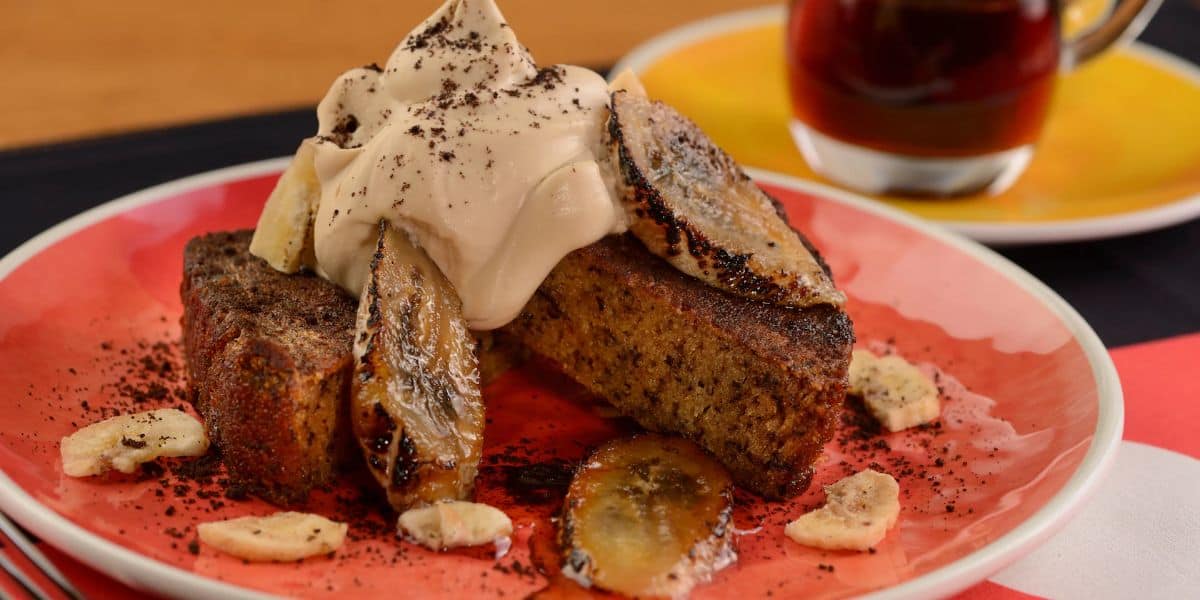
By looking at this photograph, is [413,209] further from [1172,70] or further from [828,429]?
[1172,70]

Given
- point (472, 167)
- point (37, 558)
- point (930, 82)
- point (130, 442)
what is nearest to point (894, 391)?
point (472, 167)

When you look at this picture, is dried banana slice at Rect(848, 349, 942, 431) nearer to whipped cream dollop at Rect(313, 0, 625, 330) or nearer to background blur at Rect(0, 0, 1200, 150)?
whipped cream dollop at Rect(313, 0, 625, 330)

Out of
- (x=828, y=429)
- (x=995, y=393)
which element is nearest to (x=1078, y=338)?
(x=995, y=393)

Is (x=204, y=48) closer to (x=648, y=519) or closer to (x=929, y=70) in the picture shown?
(x=929, y=70)

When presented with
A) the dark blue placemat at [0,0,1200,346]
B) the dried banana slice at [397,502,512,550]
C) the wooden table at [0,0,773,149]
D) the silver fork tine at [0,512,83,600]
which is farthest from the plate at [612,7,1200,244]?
the silver fork tine at [0,512,83,600]

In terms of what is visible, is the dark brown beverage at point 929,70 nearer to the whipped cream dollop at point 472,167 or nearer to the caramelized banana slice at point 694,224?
the caramelized banana slice at point 694,224

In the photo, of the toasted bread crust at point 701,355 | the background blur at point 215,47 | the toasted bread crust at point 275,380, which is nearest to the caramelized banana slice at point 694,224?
the toasted bread crust at point 701,355
